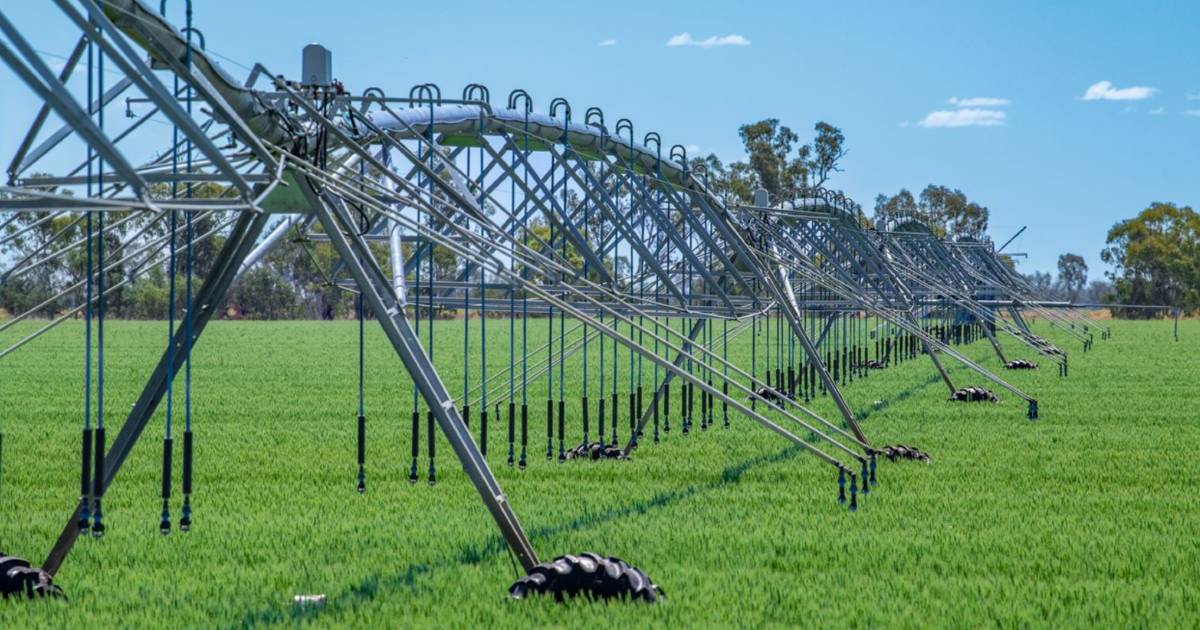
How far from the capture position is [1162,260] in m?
95.1

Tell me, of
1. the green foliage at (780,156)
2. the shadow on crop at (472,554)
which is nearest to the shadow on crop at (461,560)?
the shadow on crop at (472,554)

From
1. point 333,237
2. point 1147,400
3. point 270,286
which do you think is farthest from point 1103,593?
point 270,286

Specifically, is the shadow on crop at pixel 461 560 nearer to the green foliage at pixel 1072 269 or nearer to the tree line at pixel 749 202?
the tree line at pixel 749 202

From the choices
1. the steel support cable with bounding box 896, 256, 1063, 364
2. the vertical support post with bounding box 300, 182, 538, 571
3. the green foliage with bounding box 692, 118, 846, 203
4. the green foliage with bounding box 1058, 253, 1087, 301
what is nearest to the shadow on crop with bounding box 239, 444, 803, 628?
the vertical support post with bounding box 300, 182, 538, 571

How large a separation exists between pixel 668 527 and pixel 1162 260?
92.1 metres

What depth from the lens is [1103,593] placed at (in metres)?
8.39

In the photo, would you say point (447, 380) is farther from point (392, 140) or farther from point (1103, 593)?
point (1103, 593)

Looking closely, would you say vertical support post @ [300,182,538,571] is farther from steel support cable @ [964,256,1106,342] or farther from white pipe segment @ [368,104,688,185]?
steel support cable @ [964,256,1106,342]

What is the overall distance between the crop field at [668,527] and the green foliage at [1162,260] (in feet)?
262

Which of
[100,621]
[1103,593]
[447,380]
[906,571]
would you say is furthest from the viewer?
[447,380]

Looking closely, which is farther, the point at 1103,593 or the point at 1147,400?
the point at 1147,400

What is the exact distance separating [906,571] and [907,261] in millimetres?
20940

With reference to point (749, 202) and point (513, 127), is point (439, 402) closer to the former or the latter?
point (513, 127)

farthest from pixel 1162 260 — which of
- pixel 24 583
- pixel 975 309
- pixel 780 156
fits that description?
pixel 24 583
